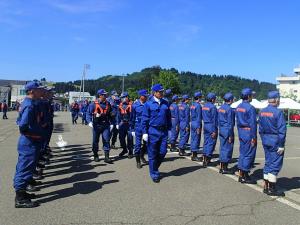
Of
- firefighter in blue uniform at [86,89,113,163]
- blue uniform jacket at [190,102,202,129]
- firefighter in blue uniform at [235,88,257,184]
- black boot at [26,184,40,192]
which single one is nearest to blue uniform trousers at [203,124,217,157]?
blue uniform jacket at [190,102,202,129]

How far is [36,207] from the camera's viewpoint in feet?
21.9

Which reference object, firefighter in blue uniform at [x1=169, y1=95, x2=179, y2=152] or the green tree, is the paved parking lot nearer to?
firefighter in blue uniform at [x1=169, y1=95, x2=179, y2=152]

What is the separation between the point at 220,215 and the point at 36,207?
9.47 ft

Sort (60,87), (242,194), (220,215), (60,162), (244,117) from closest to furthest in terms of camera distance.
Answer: (220,215)
(242,194)
(244,117)
(60,162)
(60,87)

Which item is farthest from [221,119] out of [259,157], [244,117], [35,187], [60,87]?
[60,87]

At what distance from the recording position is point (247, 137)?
28.8 feet

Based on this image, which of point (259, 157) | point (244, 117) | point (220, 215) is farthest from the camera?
point (259, 157)

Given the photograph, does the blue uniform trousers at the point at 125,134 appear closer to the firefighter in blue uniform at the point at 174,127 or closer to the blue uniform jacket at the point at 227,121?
the firefighter in blue uniform at the point at 174,127

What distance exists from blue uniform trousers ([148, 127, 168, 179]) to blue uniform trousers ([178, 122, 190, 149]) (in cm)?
407

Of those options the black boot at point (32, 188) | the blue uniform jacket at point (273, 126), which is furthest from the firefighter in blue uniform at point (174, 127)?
the black boot at point (32, 188)

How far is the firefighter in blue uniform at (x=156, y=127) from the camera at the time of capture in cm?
902

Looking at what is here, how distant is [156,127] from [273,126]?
8.17 ft

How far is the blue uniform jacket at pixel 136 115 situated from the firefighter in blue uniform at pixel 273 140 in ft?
14.3

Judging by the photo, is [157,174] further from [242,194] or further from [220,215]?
[220,215]
